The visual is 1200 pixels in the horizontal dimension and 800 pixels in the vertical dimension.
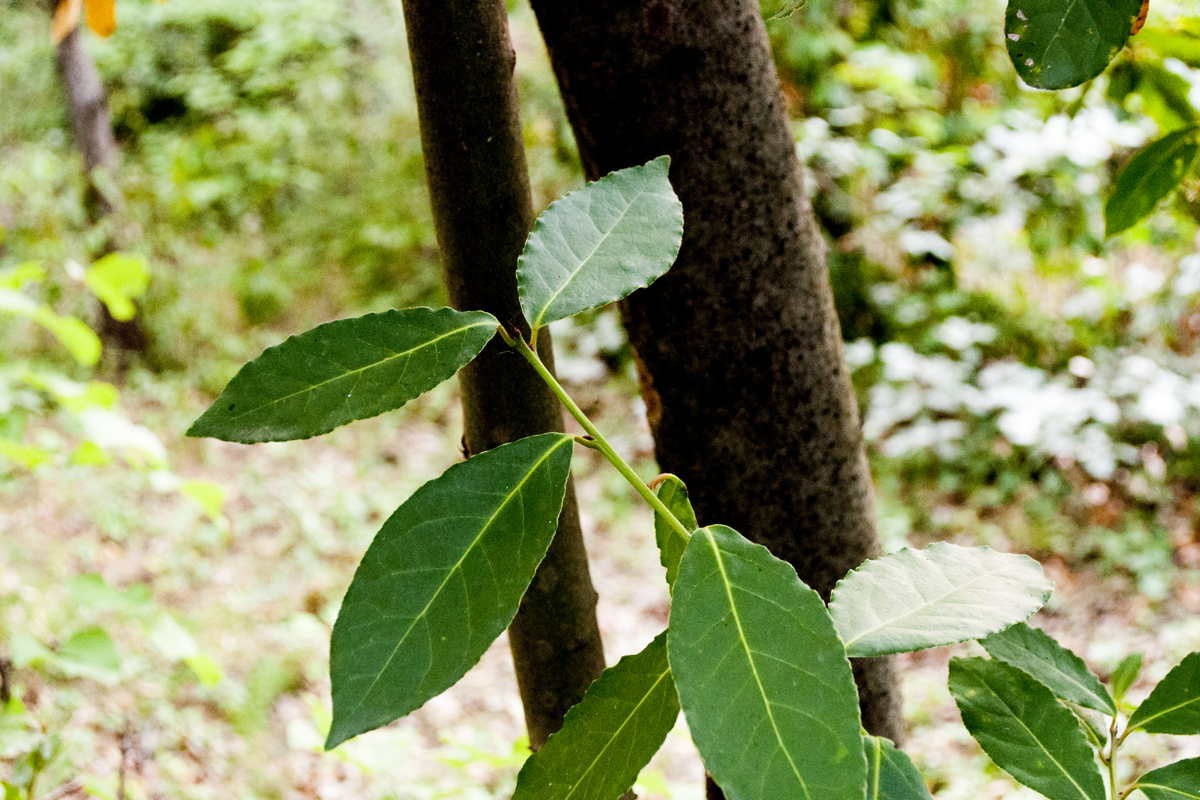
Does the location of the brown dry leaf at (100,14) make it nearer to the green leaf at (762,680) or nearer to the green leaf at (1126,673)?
the green leaf at (762,680)

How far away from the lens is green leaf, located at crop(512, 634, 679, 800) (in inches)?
16.4

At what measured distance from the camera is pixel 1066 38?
1.32ft

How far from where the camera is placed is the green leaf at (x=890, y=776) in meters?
0.38

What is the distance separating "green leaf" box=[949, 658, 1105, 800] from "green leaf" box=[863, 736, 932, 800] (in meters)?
0.05

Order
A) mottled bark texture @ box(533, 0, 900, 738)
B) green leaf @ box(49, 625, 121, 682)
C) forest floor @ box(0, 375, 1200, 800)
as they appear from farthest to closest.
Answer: forest floor @ box(0, 375, 1200, 800), green leaf @ box(49, 625, 121, 682), mottled bark texture @ box(533, 0, 900, 738)

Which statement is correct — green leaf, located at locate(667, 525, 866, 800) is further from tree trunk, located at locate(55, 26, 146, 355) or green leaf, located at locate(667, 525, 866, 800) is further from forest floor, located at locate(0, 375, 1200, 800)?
tree trunk, located at locate(55, 26, 146, 355)

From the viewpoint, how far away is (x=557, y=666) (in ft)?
1.97

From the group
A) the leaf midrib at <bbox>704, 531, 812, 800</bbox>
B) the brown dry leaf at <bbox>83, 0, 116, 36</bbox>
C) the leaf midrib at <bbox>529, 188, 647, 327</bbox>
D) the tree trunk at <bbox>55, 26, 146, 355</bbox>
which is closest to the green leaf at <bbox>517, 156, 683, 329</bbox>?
the leaf midrib at <bbox>529, 188, 647, 327</bbox>

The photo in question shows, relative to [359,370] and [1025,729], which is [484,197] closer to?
[359,370]

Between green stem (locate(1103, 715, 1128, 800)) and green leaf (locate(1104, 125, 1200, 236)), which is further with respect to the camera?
green leaf (locate(1104, 125, 1200, 236))

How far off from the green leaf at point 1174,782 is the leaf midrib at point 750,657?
211mm

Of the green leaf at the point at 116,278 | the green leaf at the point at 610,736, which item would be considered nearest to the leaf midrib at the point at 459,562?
the green leaf at the point at 610,736

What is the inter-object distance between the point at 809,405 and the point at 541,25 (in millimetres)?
316

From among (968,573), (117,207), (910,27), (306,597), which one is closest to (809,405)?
(968,573)
